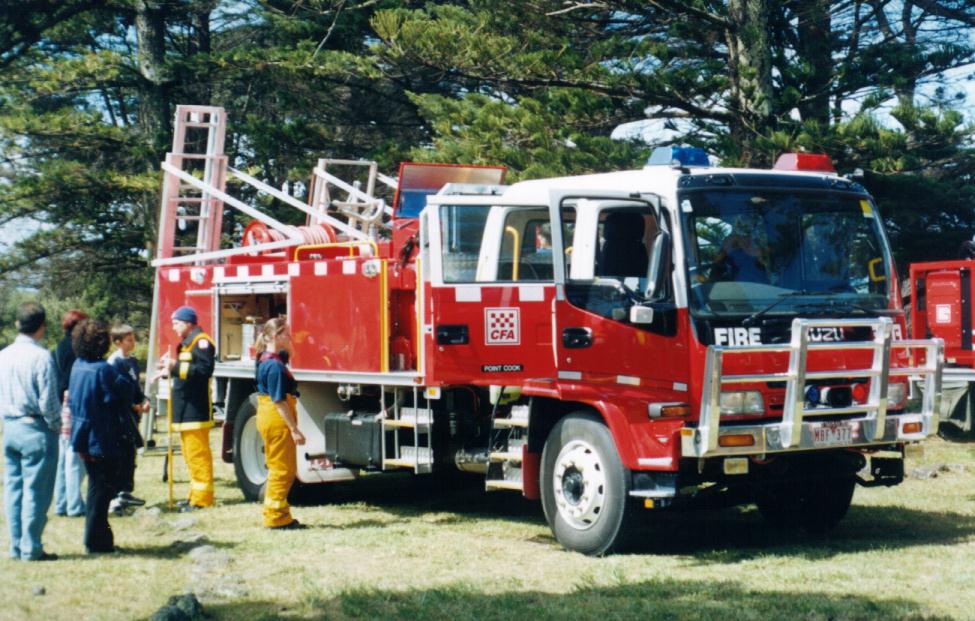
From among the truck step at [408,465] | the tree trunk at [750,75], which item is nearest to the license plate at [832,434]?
the truck step at [408,465]

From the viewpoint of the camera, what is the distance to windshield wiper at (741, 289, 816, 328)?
8.60m

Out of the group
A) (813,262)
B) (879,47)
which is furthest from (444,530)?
(879,47)

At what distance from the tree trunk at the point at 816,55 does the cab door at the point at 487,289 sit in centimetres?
1042

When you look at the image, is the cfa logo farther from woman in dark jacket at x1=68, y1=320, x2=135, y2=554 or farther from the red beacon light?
woman in dark jacket at x1=68, y1=320, x2=135, y2=554

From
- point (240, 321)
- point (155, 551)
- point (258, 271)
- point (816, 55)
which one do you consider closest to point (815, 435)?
point (155, 551)

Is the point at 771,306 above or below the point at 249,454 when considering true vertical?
above

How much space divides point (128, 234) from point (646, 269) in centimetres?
2081

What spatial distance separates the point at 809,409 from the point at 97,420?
493 cm

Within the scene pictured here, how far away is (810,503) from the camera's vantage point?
1034cm

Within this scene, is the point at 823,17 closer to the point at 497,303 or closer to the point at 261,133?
the point at 261,133

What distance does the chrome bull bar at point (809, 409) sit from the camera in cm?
829

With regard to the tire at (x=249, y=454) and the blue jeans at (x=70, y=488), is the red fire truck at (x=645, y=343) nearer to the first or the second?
the tire at (x=249, y=454)

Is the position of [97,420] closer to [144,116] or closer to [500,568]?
[500,568]

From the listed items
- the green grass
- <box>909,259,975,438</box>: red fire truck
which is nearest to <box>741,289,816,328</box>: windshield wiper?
the green grass
